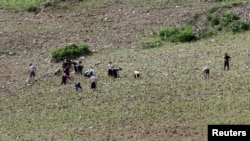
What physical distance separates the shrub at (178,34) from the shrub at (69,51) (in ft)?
14.2

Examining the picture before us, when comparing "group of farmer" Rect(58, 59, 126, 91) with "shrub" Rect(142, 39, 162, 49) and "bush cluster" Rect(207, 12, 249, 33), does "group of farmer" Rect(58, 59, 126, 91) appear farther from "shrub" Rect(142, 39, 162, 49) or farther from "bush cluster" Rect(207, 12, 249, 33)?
"bush cluster" Rect(207, 12, 249, 33)

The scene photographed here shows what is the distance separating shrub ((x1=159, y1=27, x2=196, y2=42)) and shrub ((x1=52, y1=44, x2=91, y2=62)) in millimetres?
4324

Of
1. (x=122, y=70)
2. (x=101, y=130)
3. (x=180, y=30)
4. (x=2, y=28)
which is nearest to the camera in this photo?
(x=101, y=130)

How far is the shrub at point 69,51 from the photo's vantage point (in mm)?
41281

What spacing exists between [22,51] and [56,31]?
3.26 metres

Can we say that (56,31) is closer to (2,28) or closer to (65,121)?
(2,28)

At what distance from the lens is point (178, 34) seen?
42.8 metres

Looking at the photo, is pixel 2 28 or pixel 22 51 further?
pixel 2 28

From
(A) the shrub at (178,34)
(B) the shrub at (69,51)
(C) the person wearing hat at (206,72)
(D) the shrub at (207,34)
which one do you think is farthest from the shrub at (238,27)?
(C) the person wearing hat at (206,72)

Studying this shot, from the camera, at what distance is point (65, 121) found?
3058cm

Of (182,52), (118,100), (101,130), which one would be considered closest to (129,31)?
(182,52)

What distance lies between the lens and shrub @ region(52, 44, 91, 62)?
4128cm

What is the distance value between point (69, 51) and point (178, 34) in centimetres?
590

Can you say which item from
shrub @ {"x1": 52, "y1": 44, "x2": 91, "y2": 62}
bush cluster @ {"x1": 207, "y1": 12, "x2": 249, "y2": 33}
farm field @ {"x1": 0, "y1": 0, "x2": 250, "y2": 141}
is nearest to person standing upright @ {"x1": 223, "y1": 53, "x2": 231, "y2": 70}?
farm field @ {"x1": 0, "y1": 0, "x2": 250, "y2": 141}
